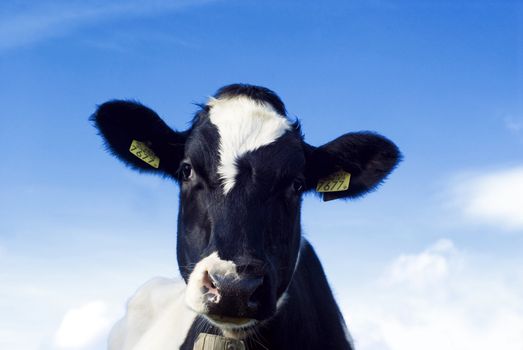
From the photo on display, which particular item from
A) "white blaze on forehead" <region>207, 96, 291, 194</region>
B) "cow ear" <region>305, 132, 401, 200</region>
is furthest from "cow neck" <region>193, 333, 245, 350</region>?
"cow ear" <region>305, 132, 401, 200</region>

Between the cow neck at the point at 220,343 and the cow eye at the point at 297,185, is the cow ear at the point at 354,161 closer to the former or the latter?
the cow eye at the point at 297,185

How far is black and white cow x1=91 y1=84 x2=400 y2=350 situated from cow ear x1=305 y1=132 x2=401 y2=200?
0.03 feet

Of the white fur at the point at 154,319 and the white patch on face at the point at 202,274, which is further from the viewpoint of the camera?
the white fur at the point at 154,319

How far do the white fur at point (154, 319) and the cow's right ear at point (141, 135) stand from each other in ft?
5.54

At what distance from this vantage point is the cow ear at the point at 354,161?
7.22 m

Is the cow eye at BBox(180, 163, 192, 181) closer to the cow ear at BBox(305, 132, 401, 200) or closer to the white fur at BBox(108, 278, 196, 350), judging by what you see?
the cow ear at BBox(305, 132, 401, 200)

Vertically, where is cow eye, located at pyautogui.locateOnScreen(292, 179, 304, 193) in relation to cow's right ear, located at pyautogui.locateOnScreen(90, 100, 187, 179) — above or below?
below

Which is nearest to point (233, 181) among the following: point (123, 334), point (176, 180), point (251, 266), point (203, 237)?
point (203, 237)

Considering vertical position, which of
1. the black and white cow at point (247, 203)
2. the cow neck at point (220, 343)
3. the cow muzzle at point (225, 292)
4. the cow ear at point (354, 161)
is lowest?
the cow neck at point (220, 343)

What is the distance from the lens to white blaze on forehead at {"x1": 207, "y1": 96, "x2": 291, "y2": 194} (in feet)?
20.1

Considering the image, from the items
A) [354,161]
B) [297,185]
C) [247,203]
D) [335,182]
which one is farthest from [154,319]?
[247,203]

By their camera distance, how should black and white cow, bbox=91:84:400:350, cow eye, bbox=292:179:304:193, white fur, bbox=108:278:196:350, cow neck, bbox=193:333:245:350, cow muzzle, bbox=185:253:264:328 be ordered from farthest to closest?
1. white fur, bbox=108:278:196:350
2. cow eye, bbox=292:179:304:193
3. cow neck, bbox=193:333:245:350
4. black and white cow, bbox=91:84:400:350
5. cow muzzle, bbox=185:253:264:328

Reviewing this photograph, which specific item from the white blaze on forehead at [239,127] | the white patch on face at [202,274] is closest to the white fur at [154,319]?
the white blaze on forehead at [239,127]

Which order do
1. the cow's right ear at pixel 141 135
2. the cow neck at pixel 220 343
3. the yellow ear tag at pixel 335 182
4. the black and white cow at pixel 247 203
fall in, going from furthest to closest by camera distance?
the yellow ear tag at pixel 335 182, the cow's right ear at pixel 141 135, the cow neck at pixel 220 343, the black and white cow at pixel 247 203
